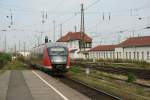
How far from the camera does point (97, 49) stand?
108312 mm

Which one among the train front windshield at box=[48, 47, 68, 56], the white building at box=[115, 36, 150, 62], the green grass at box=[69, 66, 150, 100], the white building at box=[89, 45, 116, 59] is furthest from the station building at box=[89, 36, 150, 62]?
the green grass at box=[69, 66, 150, 100]

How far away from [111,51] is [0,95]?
269 ft

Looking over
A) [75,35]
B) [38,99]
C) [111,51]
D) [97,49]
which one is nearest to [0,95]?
[38,99]

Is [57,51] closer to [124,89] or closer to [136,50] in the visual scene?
[124,89]

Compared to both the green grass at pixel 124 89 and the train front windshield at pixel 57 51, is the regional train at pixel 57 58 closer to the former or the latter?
the train front windshield at pixel 57 51

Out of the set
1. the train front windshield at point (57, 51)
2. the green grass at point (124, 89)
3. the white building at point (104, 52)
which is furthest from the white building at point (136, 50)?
the green grass at point (124, 89)

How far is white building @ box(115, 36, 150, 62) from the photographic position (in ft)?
238

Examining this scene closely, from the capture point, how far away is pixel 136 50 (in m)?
77.2

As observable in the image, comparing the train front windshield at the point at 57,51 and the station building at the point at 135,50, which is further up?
the station building at the point at 135,50

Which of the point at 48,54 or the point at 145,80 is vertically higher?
the point at 48,54

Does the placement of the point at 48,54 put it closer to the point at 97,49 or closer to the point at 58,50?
the point at 58,50

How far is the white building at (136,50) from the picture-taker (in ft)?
238

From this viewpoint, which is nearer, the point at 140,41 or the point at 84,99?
the point at 84,99

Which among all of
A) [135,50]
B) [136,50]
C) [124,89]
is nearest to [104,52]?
[135,50]
